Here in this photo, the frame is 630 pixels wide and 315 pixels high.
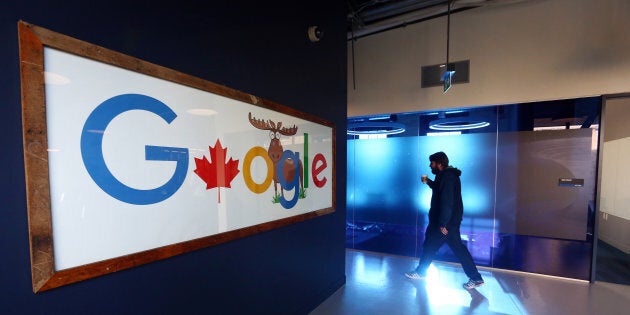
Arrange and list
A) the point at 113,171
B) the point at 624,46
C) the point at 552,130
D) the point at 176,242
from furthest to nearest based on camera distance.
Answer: the point at 552,130 → the point at 624,46 → the point at 176,242 → the point at 113,171

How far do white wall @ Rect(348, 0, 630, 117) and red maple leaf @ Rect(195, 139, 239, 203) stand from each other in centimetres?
343

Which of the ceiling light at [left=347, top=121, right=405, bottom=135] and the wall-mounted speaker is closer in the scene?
the wall-mounted speaker

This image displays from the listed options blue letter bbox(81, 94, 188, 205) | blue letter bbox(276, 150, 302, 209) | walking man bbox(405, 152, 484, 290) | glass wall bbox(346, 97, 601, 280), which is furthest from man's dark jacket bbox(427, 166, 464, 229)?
blue letter bbox(81, 94, 188, 205)

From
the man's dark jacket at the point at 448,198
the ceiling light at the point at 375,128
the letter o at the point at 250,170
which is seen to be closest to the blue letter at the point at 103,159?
the letter o at the point at 250,170

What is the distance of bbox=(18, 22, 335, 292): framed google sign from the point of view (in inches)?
40.9

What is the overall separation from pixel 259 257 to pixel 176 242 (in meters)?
0.76

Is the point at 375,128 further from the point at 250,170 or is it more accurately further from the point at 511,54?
the point at 250,170

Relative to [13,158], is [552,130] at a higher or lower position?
higher

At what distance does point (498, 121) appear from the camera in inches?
154

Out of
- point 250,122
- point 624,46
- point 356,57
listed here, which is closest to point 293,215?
point 250,122

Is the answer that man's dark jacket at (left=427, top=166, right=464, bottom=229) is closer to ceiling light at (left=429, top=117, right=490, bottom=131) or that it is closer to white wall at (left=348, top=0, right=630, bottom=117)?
ceiling light at (left=429, top=117, right=490, bottom=131)

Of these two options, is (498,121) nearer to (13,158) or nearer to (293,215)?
(293,215)

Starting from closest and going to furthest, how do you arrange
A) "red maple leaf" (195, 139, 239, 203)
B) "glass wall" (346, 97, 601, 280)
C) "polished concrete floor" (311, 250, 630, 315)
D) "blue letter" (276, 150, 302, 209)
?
"red maple leaf" (195, 139, 239, 203)
"blue letter" (276, 150, 302, 209)
"polished concrete floor" (311, 250, 630, 315)
"glass wall" (346, 97, 601, 280)

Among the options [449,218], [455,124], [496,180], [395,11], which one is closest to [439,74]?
[455,124]
